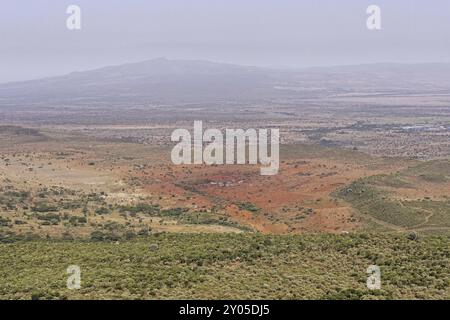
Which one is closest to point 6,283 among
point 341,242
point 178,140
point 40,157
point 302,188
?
point 341,242

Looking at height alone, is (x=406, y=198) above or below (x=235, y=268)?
below

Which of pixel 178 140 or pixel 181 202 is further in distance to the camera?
pixel 178 140

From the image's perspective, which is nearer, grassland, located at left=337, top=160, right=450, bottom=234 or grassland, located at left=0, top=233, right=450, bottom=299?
grassland, located at left=0, top=233, right=450, bottom=299

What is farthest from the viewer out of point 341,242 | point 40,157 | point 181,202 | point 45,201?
point 40,157

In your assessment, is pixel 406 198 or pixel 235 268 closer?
pixel 235 268

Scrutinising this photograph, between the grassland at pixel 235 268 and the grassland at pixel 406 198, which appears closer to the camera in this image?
the grassland at pixel 235 268

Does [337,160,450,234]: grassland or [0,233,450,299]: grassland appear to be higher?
[0,233,450,299]: grassland
